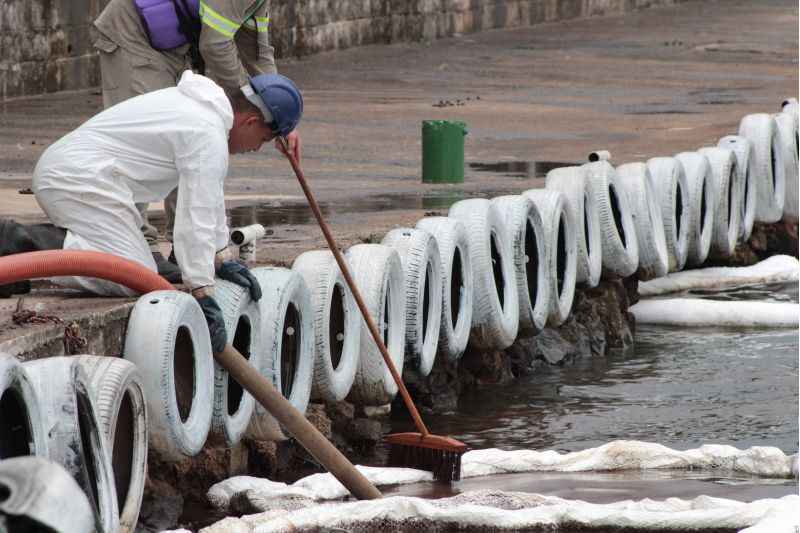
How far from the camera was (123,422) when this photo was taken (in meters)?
5.53

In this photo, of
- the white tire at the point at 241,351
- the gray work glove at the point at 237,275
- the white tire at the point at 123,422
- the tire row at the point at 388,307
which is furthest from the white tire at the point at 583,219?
the white tire at the point at 123,422

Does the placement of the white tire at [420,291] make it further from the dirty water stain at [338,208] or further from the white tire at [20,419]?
the white tire at [20,419]

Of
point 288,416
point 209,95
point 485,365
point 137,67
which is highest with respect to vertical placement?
point 137,67

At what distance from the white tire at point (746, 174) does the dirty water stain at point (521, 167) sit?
1392mm

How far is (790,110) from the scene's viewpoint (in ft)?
47.2

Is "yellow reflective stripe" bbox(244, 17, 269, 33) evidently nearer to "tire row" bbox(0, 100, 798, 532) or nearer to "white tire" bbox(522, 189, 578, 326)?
"tire row" bbox(0, 100, 798, 532)

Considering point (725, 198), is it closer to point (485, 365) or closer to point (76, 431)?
point (485, 365)

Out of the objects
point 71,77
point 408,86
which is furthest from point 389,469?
point 408,86

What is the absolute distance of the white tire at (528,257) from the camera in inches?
372

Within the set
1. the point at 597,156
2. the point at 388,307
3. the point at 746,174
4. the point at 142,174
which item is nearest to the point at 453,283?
the point at 388,307

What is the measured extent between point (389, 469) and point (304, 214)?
2845 millimetres

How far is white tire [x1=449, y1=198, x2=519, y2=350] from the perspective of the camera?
9.10m

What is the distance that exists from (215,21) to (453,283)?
2.45 meters

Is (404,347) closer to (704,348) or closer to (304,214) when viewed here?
(304,214)
